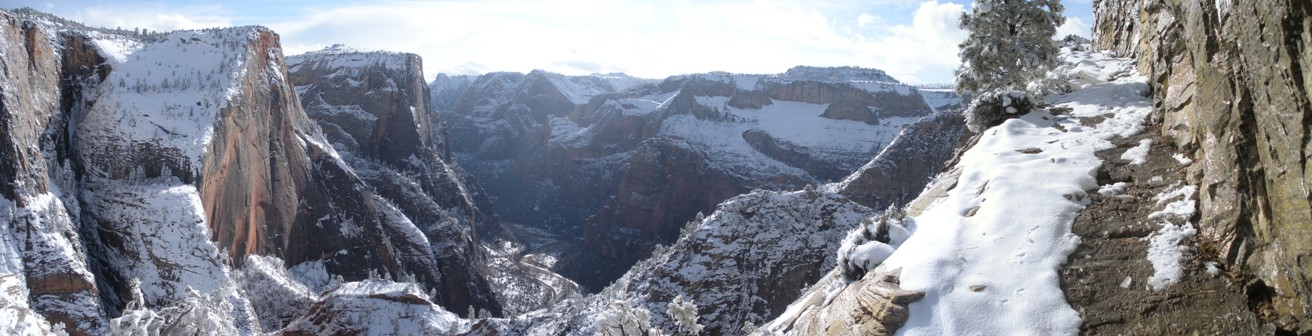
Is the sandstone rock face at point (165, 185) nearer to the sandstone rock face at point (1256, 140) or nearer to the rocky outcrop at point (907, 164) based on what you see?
the sandstone rock face at point (1256, 140)

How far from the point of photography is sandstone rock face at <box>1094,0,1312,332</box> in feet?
38.3

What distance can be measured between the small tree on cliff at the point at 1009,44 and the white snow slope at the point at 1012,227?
2.69 meters

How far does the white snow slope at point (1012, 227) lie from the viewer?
14.6 meters

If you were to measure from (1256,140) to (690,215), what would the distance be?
135 metres

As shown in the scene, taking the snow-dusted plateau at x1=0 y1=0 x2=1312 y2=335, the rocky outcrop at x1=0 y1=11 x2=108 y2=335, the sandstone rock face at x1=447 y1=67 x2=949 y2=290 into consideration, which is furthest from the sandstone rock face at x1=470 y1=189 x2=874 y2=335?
the sandstone rock face at x1=447 y1=67 x2=949 y2=290

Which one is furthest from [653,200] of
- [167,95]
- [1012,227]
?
[1012,227]

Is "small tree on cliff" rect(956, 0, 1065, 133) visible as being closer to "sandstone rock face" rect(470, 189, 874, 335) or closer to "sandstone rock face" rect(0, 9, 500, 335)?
"sandstone rock face" rect(470, 189, 874, 335)

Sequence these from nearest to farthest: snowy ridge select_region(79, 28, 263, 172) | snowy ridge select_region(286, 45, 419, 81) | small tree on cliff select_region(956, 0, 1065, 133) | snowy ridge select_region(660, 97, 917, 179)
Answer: small tree on cliff select_region(956, 0, 1065, 133) < snowy ridge select_region(79, 28, 263, 172) < snowy ridge select_region(286, 45, 419, 81) < snowy ridge select_region(660, 97, 917, 179)

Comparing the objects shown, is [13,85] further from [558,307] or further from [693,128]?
[693,128]

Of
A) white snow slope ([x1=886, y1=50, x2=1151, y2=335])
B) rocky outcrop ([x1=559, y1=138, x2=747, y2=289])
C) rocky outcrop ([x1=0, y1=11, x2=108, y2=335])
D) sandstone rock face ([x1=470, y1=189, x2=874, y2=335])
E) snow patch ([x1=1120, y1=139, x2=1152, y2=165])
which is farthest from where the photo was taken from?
rocky outcrop ([x1=559, y1=138, x2=747, y2=289])

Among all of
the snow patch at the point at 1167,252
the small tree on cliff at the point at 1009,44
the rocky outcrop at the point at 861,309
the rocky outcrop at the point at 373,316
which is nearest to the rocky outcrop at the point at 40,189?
the rocky outcrop at the point at 373,316

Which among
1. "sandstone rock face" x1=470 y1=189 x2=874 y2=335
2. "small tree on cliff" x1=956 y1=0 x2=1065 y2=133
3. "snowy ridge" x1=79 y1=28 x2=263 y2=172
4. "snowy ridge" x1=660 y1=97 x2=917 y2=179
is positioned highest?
"small tree on cliff" x1=956 y1=0 x2=1065 y2=133

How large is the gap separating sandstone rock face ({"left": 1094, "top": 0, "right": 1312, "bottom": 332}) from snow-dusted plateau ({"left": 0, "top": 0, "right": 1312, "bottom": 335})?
0.18 feet

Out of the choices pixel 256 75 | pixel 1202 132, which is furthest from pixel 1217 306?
pixel 256 75
